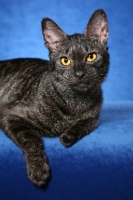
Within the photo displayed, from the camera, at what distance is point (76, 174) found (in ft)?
4.69

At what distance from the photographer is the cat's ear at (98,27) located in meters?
1.72

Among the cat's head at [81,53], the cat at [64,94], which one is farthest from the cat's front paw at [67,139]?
the cat's head at [81,53]

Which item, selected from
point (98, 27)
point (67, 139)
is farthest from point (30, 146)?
point (98, 27)

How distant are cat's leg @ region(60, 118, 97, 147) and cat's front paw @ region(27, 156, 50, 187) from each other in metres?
0.20

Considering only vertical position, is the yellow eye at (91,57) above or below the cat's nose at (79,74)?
above

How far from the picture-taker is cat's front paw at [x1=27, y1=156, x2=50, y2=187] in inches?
51.3

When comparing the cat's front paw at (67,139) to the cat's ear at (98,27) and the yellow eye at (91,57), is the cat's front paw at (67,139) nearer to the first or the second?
the yellow eye at (91,57)

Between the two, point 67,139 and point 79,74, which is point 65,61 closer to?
point 79,74

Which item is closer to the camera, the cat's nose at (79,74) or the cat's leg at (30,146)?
the cat's leg at (30,146)

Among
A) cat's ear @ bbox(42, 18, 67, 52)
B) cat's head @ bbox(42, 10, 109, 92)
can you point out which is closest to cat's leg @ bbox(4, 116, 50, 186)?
cat's head @ bbox(42, 10, 109, 92)

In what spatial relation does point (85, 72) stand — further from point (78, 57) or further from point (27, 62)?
point (27, 62)

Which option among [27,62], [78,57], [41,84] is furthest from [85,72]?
[27,62]

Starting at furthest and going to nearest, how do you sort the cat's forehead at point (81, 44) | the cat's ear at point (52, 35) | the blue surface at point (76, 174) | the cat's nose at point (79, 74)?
the cat's ear at point (52, 35) → the cat's forehead at point (81, 44) → the cat's nose at point (79, 74) → the blue surface at point (76, 174)

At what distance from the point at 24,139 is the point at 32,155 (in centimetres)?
13
